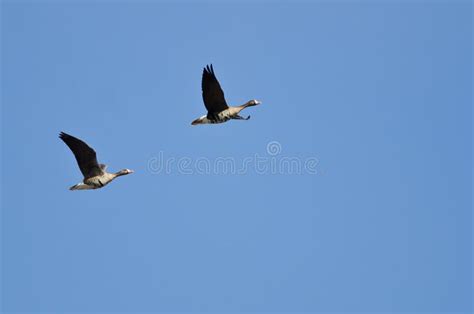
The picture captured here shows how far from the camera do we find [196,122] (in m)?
35.4

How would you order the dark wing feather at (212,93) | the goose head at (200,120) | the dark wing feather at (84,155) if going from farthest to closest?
the goose head at (200,120)
the dark wing feather at (212,93)
the dark wing feather at (84,155)

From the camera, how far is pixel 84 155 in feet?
107

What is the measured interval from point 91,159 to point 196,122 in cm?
445

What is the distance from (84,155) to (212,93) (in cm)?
500

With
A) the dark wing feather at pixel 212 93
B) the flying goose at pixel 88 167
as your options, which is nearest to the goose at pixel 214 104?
the dark wing feather at pixel 212 93

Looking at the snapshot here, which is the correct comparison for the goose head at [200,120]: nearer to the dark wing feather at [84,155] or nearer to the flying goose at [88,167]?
the flying goose at [88,167]

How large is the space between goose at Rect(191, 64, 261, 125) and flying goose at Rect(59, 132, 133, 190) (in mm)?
3519

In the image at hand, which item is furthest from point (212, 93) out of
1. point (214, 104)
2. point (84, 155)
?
point (84, 155)

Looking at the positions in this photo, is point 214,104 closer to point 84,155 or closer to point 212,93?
point 212,93

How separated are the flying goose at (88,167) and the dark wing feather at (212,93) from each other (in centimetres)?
364

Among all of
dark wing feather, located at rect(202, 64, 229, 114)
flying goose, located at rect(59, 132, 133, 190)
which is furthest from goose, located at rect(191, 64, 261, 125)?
flying goose, located at rect(59, 132, 133, 190)

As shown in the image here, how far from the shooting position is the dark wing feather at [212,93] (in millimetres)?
34062

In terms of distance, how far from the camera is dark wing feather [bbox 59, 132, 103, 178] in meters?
32.2

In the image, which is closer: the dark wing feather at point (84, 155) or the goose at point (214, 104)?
the dark wing feather at point (84, 155)
